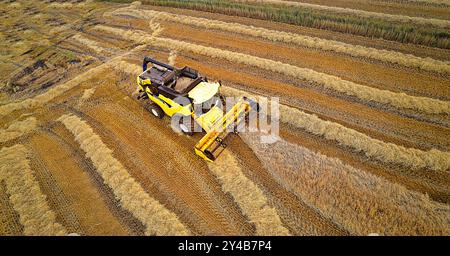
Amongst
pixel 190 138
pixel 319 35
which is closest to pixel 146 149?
pixel 190 138

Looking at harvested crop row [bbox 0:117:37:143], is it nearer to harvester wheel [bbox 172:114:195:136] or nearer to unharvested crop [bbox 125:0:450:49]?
harvester wheel [bbox 172:114:195:136]

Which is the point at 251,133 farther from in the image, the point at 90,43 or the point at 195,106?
the point at 90,43

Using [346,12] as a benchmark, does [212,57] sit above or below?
below

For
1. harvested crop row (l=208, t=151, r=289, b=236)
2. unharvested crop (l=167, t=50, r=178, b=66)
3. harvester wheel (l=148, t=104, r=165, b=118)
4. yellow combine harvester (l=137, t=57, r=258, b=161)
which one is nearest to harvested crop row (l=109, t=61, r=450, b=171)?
yellow combine harvester (l=137, t=57, r=258, b=161)

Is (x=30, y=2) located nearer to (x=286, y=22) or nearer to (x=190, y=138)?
(x=286, y=22)

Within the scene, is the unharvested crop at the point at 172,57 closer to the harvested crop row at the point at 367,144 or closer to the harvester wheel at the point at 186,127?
the harvester wheel at the point at 186,127

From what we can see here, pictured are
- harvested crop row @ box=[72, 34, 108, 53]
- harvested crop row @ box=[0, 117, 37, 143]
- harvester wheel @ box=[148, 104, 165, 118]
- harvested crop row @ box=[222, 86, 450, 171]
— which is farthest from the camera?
harvested crop row @ box=[72, 34, 108, 53]

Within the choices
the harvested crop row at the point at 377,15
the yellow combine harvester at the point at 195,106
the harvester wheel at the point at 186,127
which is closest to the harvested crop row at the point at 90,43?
the yellow combine harvester at the point at 195,106
